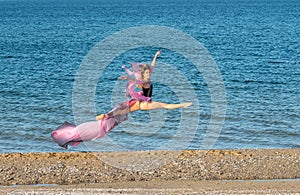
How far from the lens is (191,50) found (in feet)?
266

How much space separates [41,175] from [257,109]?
64.2 ft

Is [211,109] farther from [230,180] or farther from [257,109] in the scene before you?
[230,180]

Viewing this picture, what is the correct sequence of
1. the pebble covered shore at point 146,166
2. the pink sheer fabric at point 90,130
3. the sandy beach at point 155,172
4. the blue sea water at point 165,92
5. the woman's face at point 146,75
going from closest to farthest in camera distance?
the pink sheer fabric at point 90,130
the woman's face at point 146,75
the sandy beach at point 155,172
the pebble covered shore at point 146,166
the blue sea water at point 165,92

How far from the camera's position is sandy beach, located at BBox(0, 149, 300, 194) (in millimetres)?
24625

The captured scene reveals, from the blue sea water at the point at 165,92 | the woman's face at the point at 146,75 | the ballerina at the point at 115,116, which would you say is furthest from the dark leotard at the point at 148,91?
the blue sea water at the point at 165,92

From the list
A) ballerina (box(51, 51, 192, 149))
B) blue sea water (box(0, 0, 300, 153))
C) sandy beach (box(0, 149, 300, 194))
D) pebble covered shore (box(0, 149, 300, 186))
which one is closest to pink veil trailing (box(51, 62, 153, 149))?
ballerina (box(51, 51, 192, 149))

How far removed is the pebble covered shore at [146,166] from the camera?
26578mm

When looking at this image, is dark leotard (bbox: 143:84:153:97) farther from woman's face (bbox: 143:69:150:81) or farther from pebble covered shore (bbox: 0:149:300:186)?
pebble covered shore (bbox: 0:149:300:186)

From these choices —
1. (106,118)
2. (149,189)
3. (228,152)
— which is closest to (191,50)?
(228,152)

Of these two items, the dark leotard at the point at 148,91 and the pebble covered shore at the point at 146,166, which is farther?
the pebble covered shore at the point at 146,166

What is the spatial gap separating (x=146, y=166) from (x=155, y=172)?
76 centimetres

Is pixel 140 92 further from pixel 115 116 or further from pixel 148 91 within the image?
pixel 115 116

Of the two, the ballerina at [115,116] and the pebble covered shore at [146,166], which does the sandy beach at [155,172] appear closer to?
the pebble covered shore at [146,166]

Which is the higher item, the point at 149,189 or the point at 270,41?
the point at 149,189
